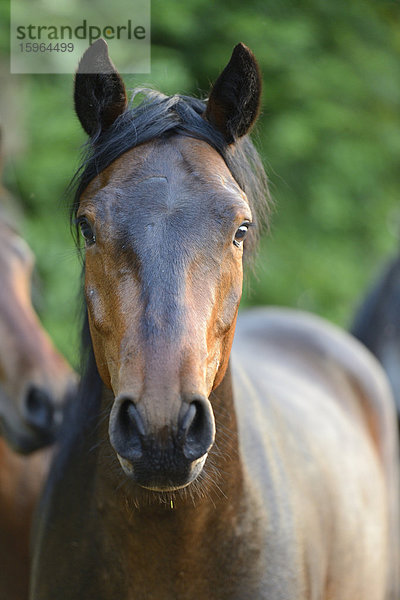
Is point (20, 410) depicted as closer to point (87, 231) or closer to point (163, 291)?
point (87, 231)

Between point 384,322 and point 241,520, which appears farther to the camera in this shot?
point 384,322

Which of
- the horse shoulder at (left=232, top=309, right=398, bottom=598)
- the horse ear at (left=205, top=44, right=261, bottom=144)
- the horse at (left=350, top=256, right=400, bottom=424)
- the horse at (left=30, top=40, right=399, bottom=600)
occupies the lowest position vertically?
the horse at (left=350, top=256, right=400, bottom=424)

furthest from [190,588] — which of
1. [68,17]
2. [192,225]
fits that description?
[68,17]

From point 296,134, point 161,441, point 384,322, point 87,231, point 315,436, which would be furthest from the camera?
point 296,134

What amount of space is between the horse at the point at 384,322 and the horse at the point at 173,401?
95.8 inches

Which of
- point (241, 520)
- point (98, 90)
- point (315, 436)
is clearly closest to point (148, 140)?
point (98, 90)

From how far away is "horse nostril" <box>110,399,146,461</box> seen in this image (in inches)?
65.4

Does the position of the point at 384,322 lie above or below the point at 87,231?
below

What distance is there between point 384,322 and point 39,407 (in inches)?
114

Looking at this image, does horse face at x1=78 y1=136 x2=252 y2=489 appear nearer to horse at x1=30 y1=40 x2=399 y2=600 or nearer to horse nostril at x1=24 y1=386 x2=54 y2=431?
horse at x1=30 y1=40 x2=399 y2=600

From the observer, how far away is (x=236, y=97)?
7.36ft

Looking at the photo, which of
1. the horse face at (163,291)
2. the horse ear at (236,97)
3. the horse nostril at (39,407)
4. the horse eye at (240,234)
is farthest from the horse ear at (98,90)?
the horse nostril at (39,407)

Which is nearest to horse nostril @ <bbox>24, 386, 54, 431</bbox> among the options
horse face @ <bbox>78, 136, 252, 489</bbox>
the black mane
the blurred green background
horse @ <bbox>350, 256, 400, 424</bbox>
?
the black mane

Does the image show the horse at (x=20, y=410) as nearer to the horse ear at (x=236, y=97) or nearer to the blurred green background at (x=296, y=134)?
the horse ear at (x=236, y=97)
